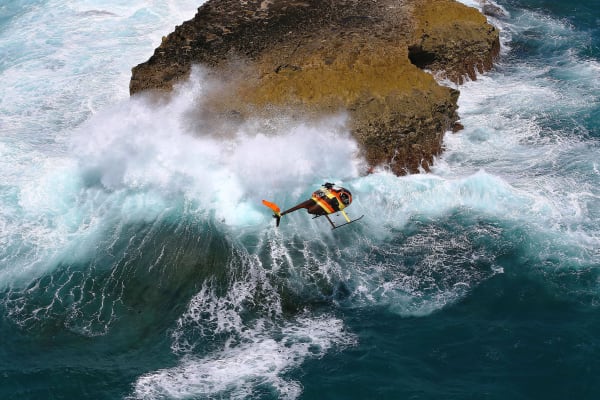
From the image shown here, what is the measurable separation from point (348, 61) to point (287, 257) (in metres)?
15.1

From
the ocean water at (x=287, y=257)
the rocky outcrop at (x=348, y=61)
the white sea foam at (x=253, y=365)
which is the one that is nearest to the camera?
the white sea foam at (x=253, y=365)

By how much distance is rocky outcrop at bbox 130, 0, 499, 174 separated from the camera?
38.6 m

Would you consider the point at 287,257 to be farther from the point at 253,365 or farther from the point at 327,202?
the point at 253,365

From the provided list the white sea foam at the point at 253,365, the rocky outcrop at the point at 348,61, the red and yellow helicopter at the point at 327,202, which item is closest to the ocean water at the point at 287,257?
the white sea foam at the point at 253,365

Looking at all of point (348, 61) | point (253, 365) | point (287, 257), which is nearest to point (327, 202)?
point (287, 257)

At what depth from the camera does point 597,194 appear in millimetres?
35844

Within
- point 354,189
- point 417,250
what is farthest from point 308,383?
point 354,189

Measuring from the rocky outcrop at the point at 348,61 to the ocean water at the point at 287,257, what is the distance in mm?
1570

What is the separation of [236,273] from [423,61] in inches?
941

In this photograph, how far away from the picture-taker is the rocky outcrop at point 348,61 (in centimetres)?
3862

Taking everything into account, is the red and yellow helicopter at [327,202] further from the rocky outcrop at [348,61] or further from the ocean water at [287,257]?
the rocky outcrop at [348,61]

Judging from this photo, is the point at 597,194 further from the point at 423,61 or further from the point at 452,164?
the point at 423,61

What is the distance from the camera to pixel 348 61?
1619 inches

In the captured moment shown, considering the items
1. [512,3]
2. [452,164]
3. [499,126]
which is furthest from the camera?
[512,3]
